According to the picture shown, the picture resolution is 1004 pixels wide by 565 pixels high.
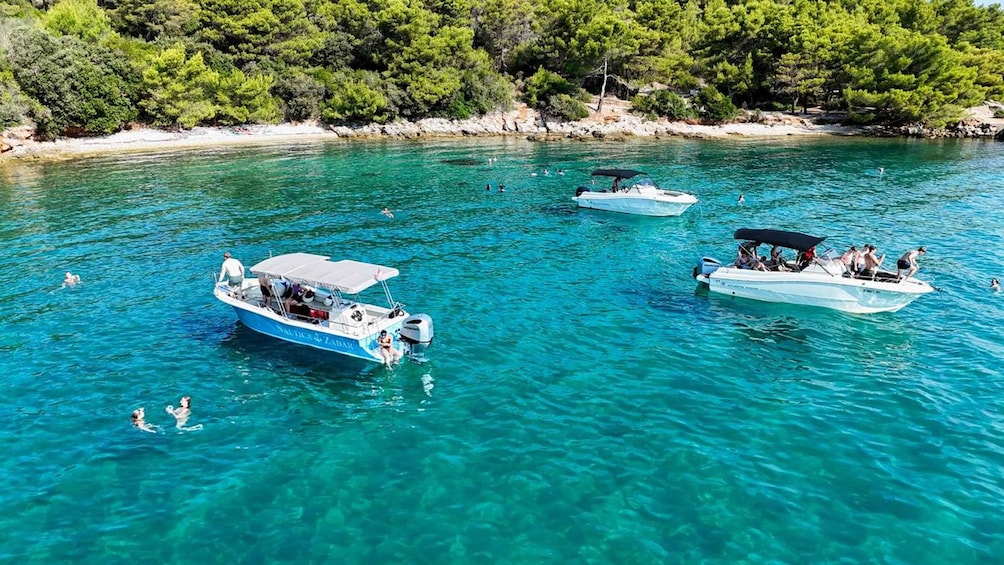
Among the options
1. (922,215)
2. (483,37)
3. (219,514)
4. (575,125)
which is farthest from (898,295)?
(483,37)

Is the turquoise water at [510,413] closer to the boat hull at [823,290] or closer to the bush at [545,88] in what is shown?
the boat hull at [823,290]

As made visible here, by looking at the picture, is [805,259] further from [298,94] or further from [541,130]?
[298,94]

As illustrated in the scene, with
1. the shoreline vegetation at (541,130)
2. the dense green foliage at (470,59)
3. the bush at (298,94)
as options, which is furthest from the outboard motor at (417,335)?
the bush at (298,94)

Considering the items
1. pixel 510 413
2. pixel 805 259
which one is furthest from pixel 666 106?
pixel 510 413

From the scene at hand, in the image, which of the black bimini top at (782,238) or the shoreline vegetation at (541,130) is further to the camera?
the shoreline vegetation at (541,130)

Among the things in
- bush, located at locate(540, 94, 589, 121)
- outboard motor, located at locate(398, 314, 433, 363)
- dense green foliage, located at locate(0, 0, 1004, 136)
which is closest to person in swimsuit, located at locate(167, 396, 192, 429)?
outboard motor, located at locate(398, 314, 433, 363)

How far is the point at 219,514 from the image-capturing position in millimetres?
13023

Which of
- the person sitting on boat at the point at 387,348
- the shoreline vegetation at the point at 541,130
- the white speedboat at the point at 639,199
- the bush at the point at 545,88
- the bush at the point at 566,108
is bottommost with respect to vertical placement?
the person sitting on boat at the point at 387,348

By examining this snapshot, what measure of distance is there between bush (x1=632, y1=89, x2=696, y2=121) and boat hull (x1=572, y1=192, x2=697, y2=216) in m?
49.7

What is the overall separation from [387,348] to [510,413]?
15.1 feet

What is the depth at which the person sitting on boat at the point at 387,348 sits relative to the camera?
1866 centimetres

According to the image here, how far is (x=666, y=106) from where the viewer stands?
8531 cm

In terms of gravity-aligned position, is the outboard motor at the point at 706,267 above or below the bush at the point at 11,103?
below

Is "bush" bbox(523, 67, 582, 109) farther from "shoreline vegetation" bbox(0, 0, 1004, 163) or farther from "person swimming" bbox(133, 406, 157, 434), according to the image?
"person swimming" bbox(133, 406, 157, 434)
